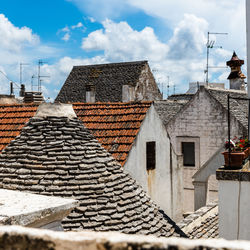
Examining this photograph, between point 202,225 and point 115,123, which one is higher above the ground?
point 115,123

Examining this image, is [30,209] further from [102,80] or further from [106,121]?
[102,80]

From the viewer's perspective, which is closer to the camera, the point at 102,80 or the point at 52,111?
the point at 52,111

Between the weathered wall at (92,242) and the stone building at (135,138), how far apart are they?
8539mm

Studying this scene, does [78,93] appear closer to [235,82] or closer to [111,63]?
[111,63]

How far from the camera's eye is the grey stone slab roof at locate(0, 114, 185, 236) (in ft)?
24.9

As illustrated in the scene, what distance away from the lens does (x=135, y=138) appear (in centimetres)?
1143

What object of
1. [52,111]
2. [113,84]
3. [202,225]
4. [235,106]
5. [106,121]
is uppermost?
[113,84]

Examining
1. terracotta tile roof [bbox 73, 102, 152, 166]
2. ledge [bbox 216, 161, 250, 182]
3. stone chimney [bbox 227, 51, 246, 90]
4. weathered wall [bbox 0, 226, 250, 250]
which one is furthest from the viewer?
stone chimney [bbox 227, 51, 246, 90]

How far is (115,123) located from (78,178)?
4351mm

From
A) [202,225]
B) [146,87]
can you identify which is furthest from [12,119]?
[146,87]

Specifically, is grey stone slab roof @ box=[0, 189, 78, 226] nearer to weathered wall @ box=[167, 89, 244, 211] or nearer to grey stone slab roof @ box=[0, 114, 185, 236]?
grey stone slab roof @ box=[0, 114, 185, 236]

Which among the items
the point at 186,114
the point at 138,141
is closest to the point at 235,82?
the point at 186,114

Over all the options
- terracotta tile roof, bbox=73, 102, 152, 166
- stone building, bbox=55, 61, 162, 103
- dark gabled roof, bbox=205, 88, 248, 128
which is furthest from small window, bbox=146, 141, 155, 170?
stone building, bbox=55, 61, 162, 103

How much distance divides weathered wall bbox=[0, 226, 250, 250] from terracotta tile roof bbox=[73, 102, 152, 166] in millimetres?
8530
